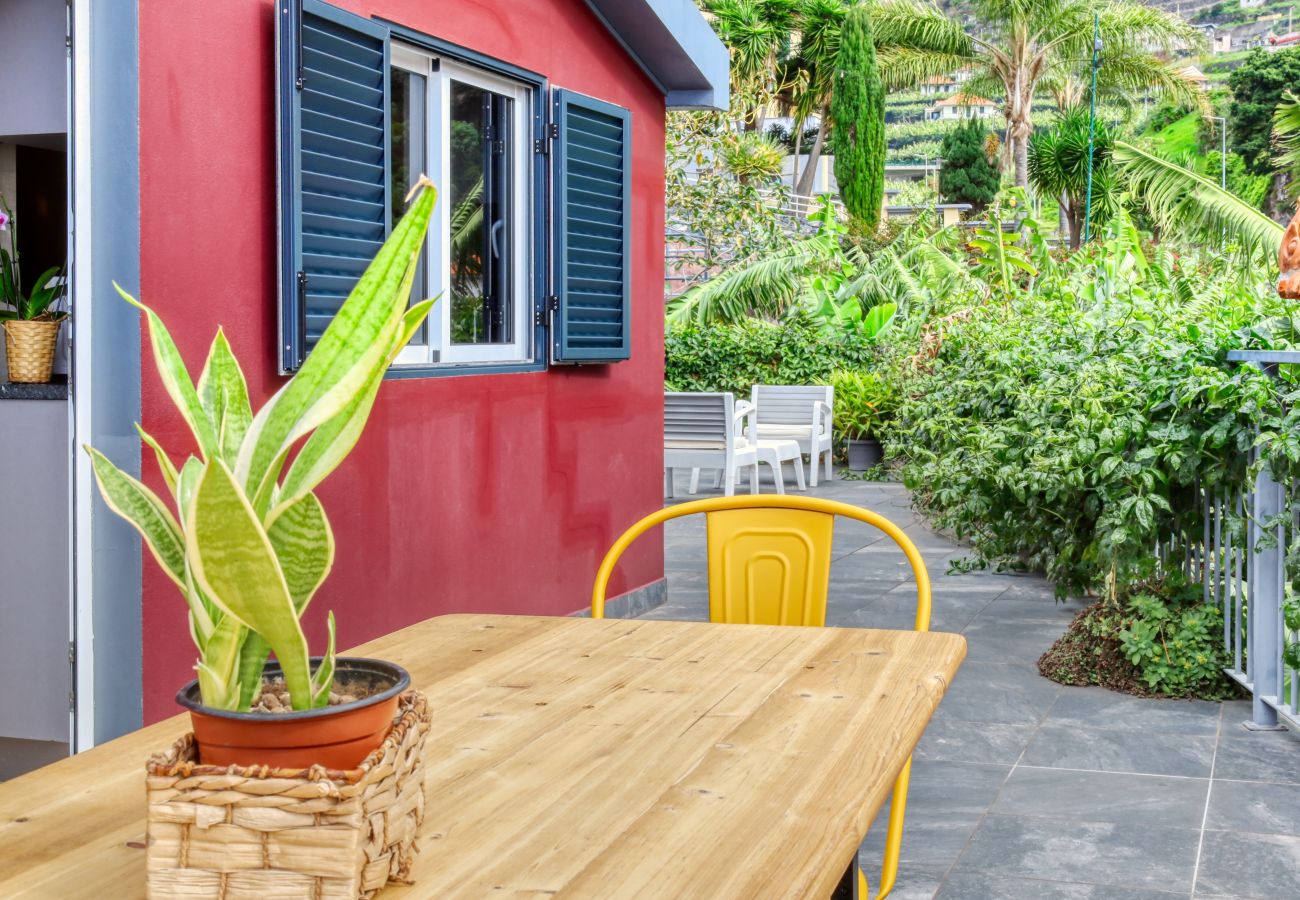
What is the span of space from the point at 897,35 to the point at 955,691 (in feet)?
89.4

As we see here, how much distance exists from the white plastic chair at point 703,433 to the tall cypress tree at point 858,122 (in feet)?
55.5

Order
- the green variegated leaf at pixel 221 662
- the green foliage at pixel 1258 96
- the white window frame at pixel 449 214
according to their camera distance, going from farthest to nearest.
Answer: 1. the green foliage at pixel 1258 96
2. the white window frame at pixel 449 214
3. the green variegated leaf at pixel 221 662

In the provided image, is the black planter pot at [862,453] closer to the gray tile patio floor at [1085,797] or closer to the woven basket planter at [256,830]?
the gray tile patio floor at [1085,797]

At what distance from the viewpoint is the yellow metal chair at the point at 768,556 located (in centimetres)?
268

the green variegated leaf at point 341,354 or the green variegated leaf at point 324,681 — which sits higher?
the green variegated leaf at point 341,354

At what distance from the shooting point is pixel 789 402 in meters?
12.6

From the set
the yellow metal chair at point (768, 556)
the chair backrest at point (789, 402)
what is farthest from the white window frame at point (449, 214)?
the chair backrest at point (789, 402)

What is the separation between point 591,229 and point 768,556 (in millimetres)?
3486

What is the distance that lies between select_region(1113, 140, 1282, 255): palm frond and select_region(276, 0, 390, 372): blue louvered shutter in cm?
1339

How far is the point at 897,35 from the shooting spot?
3008cm

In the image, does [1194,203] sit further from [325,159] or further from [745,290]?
[325,159]

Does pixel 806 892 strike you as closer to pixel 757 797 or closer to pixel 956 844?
pixel 757 797

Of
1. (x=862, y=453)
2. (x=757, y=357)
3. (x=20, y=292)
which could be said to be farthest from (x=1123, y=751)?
(x=757, y=357)

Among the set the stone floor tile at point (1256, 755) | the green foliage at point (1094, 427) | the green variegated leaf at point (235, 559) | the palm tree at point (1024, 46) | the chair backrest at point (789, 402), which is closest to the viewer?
the green variegated leaf at point (235, 559)
